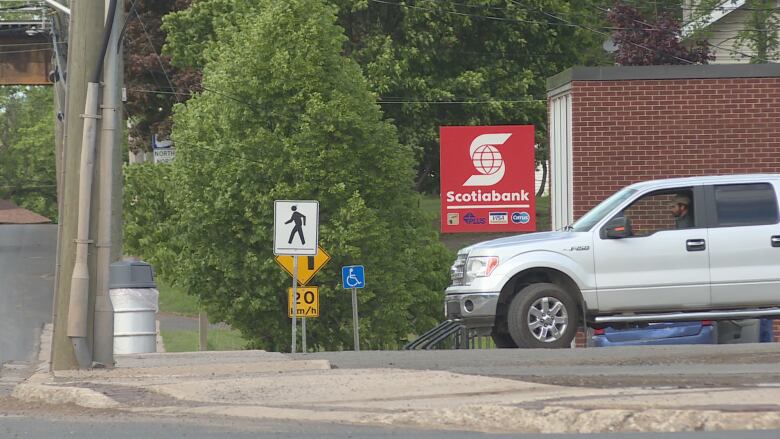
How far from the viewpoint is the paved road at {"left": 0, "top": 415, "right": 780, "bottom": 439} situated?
8.84 m

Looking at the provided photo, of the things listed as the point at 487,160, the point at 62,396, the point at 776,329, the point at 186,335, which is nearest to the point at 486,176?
the point at 487,160

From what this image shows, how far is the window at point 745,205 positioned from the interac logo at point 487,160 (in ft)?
43.2

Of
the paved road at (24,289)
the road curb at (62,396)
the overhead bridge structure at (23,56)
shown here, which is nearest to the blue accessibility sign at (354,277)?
the paved road at (24,289)

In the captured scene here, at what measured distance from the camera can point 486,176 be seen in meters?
28.4

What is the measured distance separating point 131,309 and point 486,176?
12.8m

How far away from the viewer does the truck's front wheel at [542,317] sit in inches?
587

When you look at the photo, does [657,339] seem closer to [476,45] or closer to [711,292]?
[711,292]

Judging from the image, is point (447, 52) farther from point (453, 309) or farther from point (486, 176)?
point (453, 309)

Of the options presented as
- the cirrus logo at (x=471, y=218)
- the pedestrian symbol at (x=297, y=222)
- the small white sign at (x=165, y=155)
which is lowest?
the pedestrian symbol at (x=297, y=222)

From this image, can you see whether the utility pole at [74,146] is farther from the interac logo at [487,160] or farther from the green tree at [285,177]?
the green tree at [285,177]

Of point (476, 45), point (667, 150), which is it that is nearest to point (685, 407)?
point (667, 150)

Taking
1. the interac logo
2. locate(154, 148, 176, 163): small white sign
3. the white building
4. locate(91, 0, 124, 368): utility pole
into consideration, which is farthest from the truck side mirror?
the white building

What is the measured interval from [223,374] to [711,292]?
5.62 metres

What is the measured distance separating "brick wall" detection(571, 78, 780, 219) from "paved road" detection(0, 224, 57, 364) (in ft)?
38.0
